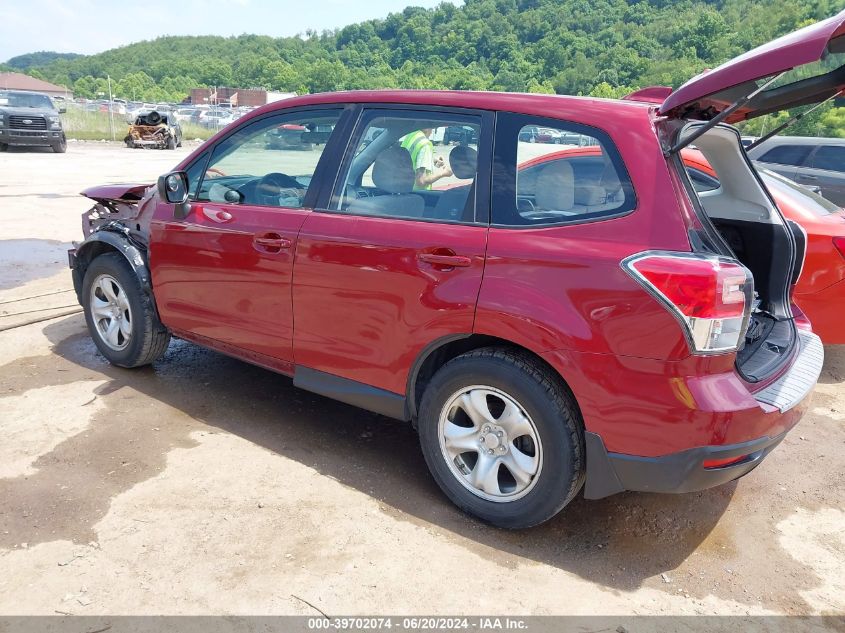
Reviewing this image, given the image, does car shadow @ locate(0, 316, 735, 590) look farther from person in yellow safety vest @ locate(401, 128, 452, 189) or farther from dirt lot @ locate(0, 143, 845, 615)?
person in yellow safety vest @ locate(401, 128, 452, 189)

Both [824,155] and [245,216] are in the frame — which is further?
[824,155]

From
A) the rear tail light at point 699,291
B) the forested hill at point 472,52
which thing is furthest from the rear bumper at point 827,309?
the forested hill at point 472,52

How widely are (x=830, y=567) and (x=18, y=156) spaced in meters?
23.2

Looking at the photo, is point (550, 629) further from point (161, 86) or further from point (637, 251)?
point (161, 86)

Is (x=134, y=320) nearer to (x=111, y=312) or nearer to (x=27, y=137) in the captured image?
(x=111, y=312)

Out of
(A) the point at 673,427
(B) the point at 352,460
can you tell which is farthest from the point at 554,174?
(B) the point at 352,460

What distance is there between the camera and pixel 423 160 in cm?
320

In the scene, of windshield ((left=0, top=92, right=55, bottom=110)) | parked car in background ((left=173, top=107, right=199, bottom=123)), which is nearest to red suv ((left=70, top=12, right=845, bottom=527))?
windshield ((left=0, top=92, right=55, bottom=110))

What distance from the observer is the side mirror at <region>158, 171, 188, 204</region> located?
381 cm

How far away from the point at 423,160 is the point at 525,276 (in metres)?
0.89

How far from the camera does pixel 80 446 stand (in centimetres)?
351

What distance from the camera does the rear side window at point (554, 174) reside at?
2627 millimetres

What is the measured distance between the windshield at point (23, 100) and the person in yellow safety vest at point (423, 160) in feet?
76.8

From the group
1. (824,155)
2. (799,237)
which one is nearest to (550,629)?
(799,237)
